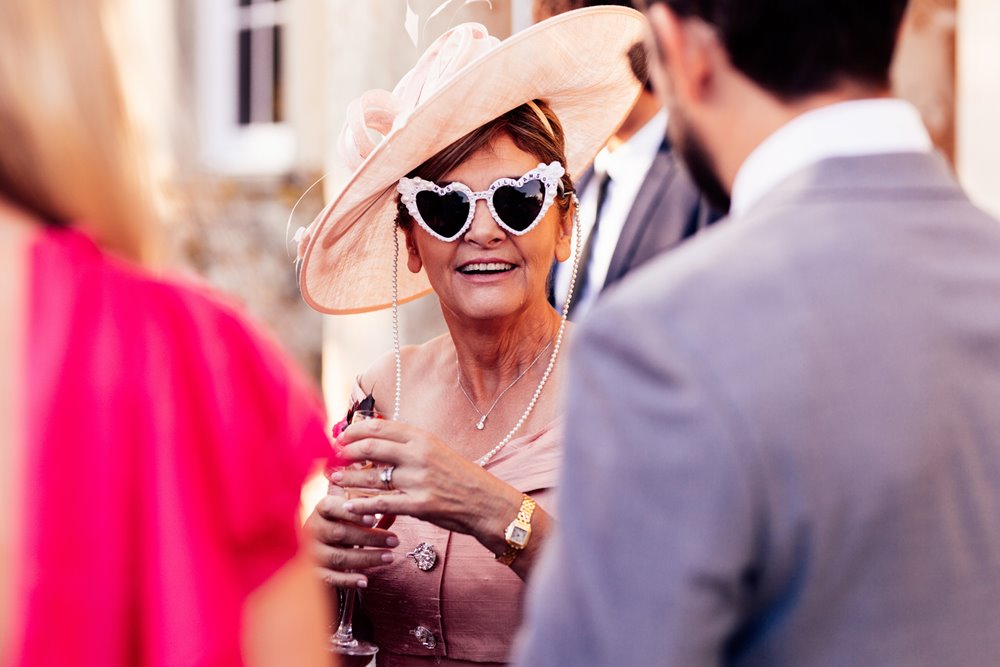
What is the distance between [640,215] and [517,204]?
4.10 feet

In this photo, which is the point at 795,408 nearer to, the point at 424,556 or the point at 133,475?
the point at 133,475

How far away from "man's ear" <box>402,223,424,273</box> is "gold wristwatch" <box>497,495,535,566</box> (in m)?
0.81

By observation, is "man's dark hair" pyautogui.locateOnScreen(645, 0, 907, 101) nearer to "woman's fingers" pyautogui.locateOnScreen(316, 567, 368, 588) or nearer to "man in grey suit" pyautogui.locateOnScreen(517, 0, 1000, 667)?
"man in grey suit" pyautogui.locateOnScreen(517, 0, 1000, 667)

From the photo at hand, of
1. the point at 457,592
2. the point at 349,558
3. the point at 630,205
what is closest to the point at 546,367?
the point at 457,592

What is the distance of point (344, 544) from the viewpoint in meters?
2.32

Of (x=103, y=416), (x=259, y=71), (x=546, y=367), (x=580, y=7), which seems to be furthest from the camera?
(x=259, y=71)

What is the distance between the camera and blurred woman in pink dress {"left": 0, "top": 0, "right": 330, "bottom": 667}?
1104 millimetres

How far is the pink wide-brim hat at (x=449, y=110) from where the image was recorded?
2.52 metres

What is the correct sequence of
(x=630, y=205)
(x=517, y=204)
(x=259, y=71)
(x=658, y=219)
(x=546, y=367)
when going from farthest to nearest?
1. (x=259, y=71)
2. (x=630, y=205)
3. (x=658, y=219)
4. (x=546, y=367)
5. (x=517, y=204)

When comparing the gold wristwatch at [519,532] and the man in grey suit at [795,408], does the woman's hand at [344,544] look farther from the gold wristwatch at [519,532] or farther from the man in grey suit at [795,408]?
the man in grey suit at [795,408]

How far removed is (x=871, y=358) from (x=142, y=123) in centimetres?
80

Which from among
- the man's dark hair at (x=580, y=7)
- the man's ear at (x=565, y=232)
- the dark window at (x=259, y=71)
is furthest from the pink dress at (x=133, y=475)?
the dark window at (x=259, y=71)

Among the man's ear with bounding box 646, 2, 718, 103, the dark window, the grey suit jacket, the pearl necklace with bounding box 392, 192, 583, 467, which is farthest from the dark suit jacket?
the dark window

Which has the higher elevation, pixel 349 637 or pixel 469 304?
pixel 469 304
